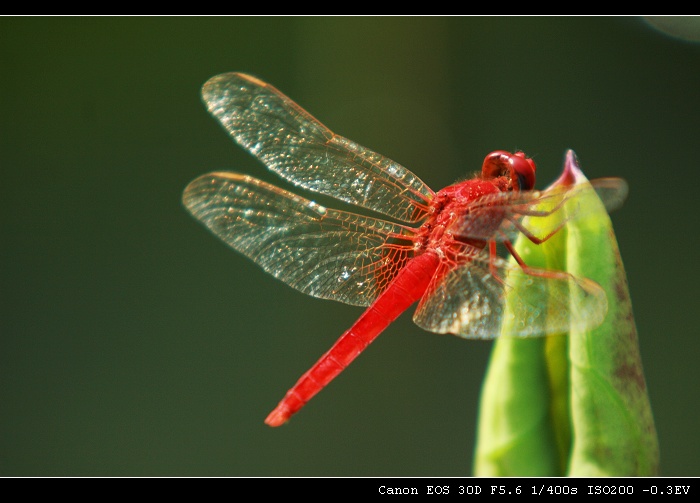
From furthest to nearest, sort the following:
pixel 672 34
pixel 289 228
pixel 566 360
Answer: pixel 672 34 < pixel 289 228 < pixel 566 360

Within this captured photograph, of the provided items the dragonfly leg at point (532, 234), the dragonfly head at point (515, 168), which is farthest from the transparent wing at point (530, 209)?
the dragonfly head at point (515, 168)

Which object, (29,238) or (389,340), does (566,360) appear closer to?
(389,340)

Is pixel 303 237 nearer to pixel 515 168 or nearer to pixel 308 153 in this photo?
pixel 308 153

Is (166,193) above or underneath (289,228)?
underneath

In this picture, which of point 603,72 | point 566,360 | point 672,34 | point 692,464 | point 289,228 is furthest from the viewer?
point 603,72

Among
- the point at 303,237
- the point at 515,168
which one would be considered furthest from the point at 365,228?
the point at 515,168

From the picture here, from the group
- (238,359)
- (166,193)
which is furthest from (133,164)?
(238,359)

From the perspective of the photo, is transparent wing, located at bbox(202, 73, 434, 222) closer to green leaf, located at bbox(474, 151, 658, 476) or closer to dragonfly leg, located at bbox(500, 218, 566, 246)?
dragonfly leg, located at bbox(500, 218, 566, 246)
